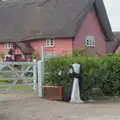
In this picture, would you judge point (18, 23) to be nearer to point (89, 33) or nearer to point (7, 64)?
point (89, 33)

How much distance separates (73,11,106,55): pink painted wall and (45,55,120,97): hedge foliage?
2454cm

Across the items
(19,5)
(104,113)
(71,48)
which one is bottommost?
(104,113)

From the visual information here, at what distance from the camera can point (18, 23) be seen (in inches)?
1873

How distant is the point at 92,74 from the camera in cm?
1641

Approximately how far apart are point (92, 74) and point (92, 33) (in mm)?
29004

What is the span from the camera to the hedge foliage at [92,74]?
634 inches

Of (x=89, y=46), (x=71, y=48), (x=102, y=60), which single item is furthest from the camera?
(x=89, y=46)

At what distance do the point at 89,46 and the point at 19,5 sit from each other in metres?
11.3

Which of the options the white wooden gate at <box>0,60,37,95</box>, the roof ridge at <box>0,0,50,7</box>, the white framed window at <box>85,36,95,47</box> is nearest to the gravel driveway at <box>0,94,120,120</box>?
the white wooden gate at <box>0,60,37,95</box>

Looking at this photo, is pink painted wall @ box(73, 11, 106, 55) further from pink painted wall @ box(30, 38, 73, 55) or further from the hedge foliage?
the hedge foliage

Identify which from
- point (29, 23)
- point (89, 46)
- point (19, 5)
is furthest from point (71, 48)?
point (19, 5)

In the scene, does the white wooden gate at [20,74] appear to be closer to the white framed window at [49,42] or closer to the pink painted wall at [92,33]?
the pink painted wall at [92,33]

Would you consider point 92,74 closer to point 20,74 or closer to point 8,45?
point 20,74

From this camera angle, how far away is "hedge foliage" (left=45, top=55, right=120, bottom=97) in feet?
52.8
